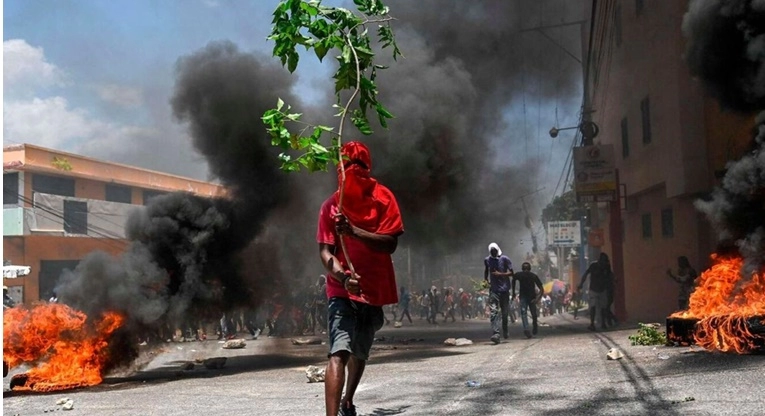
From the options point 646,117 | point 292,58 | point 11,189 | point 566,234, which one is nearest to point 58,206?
point 11,189

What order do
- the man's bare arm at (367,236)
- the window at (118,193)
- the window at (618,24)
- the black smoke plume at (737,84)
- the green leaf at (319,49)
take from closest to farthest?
the man's bare arm at (367,236) < the green leaf at (319,49) < the black smoke plume at (737,84) < the window at (618,24) < the window at (118,193)

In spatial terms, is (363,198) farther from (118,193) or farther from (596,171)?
(118,193)

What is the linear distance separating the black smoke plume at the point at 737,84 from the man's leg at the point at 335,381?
4735 millimetres

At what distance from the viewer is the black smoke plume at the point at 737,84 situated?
7.12 m

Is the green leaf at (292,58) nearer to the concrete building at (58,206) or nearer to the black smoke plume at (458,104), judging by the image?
the black smoke plume at (458,104)

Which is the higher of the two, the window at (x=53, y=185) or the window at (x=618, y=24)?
the window at (x=618, y=24)

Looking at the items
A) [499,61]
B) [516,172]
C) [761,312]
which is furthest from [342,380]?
[516,172]

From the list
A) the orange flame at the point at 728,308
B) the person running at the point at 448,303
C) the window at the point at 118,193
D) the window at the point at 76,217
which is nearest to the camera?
the orange flame at the point at 728,308

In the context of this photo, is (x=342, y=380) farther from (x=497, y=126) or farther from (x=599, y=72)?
(x=599, y=72)

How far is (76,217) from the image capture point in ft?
76.9

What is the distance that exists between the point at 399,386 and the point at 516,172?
613 inches

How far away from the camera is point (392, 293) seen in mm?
3986

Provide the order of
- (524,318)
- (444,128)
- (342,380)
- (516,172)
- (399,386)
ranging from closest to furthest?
(342,380) < (399,386) < (524,318) < (444,128) < (516,172)

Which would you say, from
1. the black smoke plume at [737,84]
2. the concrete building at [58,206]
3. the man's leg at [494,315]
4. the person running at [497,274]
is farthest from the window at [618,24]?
the concrete building at [58,206]
